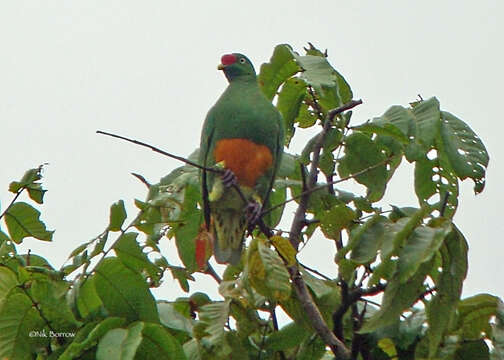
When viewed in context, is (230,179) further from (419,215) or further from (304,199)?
(419,215)

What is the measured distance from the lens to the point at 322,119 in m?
3.60

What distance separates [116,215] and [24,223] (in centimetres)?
66

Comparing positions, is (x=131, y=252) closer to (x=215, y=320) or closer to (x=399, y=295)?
(x=215, y=320)

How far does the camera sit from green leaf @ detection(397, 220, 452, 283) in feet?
8.25

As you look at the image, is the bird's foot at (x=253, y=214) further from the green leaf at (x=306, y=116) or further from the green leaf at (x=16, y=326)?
the green leaf at (x=16, y=326)

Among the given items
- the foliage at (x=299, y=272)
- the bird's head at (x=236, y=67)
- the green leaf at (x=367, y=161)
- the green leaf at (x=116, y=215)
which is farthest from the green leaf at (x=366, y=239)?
the bird's head at (x=236, y=67)

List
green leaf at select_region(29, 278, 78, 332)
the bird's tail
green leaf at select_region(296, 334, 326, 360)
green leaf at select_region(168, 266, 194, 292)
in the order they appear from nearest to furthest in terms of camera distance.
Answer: green leaf at select_region(29, 278, 78, 332)
green leaf at select_region(296, 334, 326, 360)
green leaf at select_region(168, 266, 194, 292)
the bird's tail

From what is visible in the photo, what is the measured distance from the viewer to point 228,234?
13.6ft

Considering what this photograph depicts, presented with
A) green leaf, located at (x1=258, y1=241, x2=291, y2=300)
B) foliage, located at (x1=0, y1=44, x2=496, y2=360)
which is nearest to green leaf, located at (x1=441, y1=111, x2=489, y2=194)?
foliage, located at (x1=0, y1=44, x2=496, y2=360)

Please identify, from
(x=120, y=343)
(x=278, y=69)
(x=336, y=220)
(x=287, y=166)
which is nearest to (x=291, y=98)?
(x=278, y=69)

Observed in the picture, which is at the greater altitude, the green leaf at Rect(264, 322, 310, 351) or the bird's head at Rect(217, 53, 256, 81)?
the bird's head at Rect(217, 53, 256, 81)

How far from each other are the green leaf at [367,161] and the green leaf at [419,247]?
0.81 metres

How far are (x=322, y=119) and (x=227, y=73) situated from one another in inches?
50.7

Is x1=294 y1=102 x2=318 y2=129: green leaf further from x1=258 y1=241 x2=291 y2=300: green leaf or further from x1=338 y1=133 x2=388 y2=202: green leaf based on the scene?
x1=258 y1=241 x2=291 y2=300: green leaf
